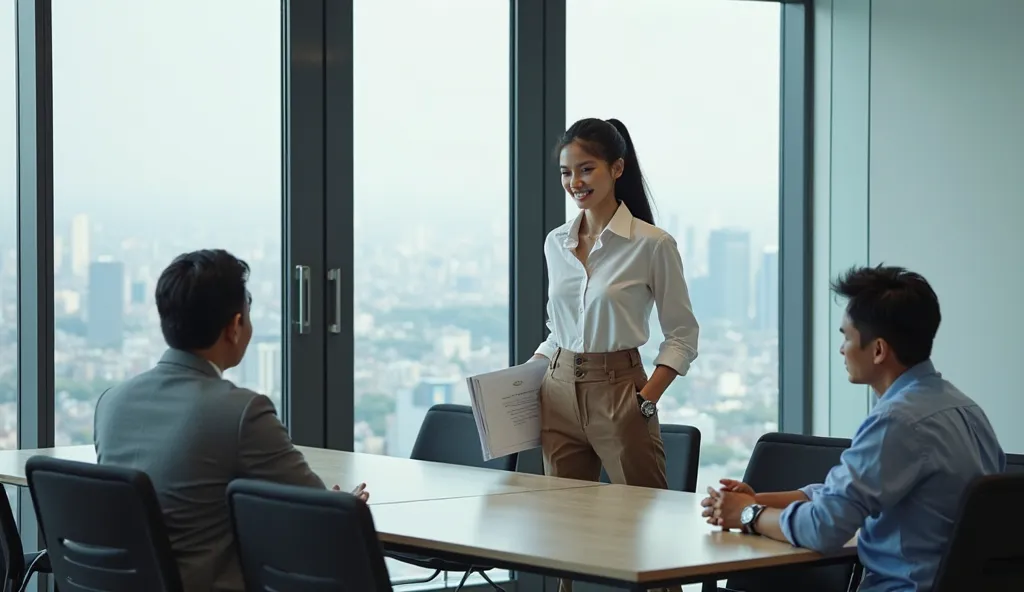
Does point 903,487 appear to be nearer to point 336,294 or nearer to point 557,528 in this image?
point 557,528

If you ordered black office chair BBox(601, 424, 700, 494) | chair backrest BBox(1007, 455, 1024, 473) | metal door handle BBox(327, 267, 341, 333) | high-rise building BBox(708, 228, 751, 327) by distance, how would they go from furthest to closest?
1. high-rise building BBox(708, 228, 751, 327)
2. metal door handle BBox(327, 267, 341, 333)
3. black office chair BBox(601, 424, 700, 494)
4. chair backrest BBox(1007, 455, 1024, 473)

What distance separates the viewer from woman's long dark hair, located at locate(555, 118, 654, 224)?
150 inches

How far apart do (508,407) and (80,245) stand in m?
1.80

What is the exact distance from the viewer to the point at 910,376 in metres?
2.54

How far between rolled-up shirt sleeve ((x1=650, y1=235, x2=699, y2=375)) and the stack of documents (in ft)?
1.24

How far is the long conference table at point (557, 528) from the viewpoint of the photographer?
7.54 feet

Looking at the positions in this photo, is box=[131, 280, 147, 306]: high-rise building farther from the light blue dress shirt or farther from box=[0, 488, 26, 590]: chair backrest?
the light blue dress shirt

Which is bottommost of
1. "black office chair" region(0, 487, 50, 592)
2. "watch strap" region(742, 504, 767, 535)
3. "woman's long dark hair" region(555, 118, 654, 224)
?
"black office chair" region(0, 487, 50, 592)

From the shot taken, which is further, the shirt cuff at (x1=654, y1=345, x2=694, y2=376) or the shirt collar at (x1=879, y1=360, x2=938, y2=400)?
the shirt cuff at (x1=654, y1=345, x2=694, y2=376)

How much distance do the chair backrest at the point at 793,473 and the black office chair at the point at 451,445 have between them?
0.92m

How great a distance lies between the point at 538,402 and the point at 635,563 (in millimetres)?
1608

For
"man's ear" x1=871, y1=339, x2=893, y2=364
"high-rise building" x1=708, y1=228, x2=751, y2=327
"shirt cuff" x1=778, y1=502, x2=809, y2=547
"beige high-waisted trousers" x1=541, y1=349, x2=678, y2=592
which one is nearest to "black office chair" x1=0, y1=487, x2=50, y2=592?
"beige high-waisted trousers" x1=541, y1=349, x2=678, y2=592

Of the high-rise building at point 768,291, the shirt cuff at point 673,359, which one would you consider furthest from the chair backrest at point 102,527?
the high-rise building at point 768,291

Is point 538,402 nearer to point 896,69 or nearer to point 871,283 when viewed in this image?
point 871,283
